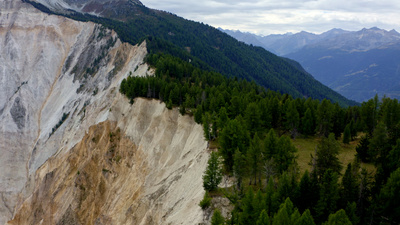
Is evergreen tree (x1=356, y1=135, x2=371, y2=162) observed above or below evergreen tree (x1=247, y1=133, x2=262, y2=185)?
above

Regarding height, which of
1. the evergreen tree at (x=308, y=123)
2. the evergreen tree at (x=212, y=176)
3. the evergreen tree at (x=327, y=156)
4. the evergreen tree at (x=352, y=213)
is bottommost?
the evergreen tree at (x=212, y=176)

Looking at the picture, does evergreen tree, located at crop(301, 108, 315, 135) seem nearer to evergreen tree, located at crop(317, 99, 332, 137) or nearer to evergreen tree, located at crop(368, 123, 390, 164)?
evergreen tree, located at crop(317, 99, 332, 137)

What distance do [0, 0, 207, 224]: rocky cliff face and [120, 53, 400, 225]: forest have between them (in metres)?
5.39

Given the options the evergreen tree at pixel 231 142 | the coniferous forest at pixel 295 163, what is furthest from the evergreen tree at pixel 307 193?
the evergreen tree at pixel 231 142

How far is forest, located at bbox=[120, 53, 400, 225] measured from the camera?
85.2ft

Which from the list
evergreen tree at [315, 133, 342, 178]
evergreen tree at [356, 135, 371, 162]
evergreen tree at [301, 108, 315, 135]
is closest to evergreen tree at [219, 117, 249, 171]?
evergreen tree at [315, 133, 342, 178]

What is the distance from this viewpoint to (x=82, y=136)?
84.8 metres

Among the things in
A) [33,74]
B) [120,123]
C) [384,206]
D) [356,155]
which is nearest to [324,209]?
→ [384,206]

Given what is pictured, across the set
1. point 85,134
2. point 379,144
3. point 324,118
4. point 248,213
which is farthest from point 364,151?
point 85,134

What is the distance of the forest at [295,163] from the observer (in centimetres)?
2597

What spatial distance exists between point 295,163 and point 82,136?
228 feet

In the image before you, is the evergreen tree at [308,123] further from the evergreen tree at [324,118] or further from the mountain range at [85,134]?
the mountain range at [85,134]

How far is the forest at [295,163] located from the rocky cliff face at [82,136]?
539 centimetres

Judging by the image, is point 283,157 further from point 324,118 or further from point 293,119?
point 324,118
